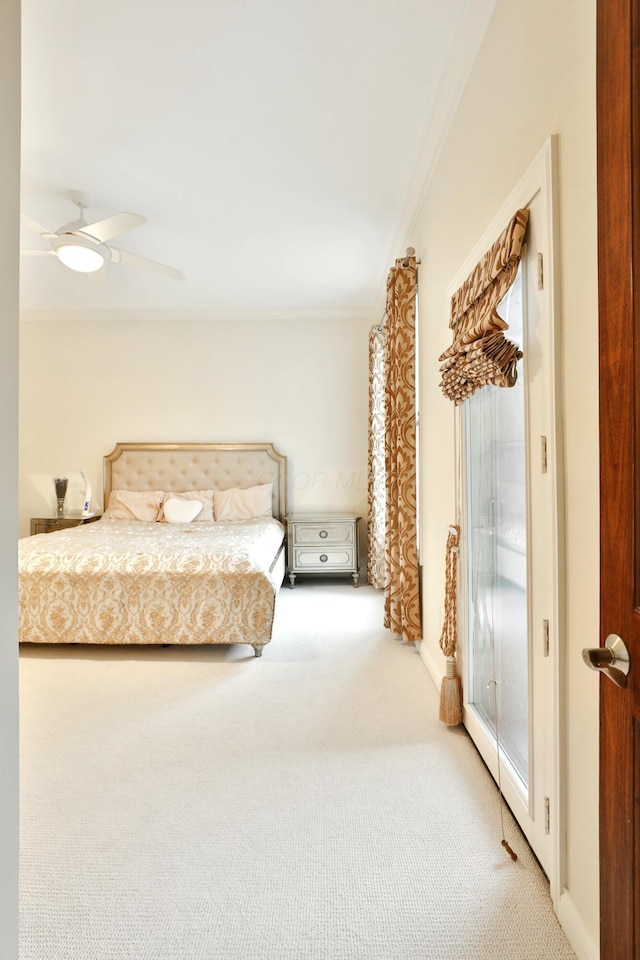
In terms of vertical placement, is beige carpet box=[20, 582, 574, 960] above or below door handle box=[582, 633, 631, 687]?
below

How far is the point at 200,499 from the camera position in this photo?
5391 mm

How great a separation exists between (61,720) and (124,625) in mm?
853

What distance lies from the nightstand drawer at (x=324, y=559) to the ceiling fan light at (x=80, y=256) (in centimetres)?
300

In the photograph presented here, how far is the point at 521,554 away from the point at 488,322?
2.41ft

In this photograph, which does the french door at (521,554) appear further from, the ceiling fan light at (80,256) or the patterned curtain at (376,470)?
the patterned curtain at (376,470)

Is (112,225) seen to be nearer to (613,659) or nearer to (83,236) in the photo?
(83,236)

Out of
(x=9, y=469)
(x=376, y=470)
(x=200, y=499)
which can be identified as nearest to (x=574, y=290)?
(x=9, y=469)

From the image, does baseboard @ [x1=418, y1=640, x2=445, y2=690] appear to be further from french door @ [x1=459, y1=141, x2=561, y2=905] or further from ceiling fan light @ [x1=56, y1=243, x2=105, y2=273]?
ceiling fan light @ [x1=56, y1=243, x2=105, y2=273]

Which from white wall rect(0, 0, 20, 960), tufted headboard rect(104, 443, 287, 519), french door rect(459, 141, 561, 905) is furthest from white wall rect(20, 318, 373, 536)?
white wall rect(0, 0, 20, 960)

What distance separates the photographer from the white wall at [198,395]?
5711 mm

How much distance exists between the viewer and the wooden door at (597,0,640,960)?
2.63 ft

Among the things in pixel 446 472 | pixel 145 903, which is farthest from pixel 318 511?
pixel 145 903

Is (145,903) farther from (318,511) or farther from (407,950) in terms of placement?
(318,511)

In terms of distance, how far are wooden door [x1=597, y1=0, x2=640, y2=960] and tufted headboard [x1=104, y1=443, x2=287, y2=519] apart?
4.80 m
